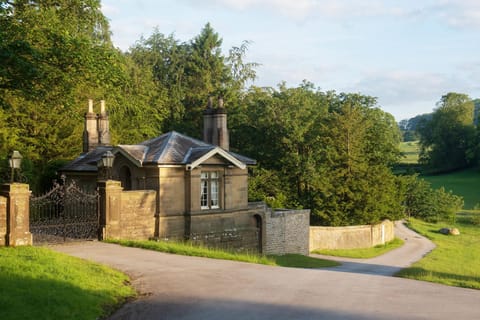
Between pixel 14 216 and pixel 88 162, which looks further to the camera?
pixel 88 162

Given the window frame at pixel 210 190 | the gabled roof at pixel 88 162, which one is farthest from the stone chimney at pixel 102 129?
the window frame at pixel 210 190

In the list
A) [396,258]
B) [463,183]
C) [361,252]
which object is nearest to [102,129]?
[361,252]

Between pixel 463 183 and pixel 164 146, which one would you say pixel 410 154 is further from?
pixel 164 146

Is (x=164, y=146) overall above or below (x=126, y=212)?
above

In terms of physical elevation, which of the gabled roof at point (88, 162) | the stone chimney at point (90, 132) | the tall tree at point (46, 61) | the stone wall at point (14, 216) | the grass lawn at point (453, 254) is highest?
the tall tree at point (46, 61)

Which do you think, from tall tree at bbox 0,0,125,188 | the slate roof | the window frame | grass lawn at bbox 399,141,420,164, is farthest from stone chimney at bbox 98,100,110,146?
grass lawn at bbox 399,141,420,164

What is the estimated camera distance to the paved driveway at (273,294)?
1017 centimetres

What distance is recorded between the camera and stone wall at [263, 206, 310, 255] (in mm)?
28875

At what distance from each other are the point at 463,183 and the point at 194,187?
69.4 meters

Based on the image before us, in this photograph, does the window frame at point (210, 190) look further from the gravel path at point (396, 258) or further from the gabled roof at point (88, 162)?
the gabled roof at point (88, 162)

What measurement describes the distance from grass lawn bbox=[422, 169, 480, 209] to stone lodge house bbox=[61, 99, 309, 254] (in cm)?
4926

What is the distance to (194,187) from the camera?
24328 mm

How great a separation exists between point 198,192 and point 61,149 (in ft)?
41.8

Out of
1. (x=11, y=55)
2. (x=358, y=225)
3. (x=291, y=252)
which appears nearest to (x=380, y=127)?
(x=358, y=225)
